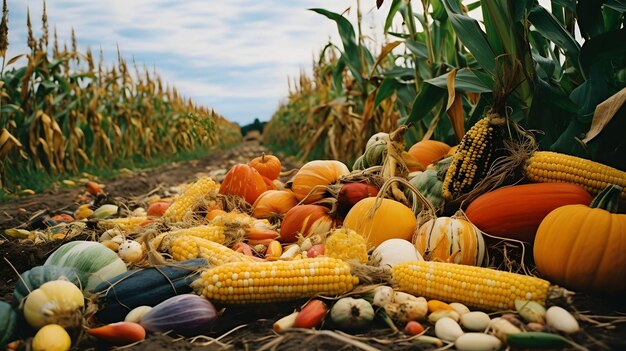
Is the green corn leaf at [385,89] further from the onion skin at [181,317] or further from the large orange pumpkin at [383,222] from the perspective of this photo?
the onion skin at [181,317]

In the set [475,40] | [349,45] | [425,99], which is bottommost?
[425,99]

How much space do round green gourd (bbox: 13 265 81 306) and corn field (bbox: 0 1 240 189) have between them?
260 centimetres

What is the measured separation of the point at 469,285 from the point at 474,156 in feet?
3.12

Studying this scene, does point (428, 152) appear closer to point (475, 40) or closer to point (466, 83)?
point (466, 83)

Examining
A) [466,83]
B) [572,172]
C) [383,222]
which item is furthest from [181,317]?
[466,83]

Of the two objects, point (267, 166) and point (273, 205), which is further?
point (267, 166)

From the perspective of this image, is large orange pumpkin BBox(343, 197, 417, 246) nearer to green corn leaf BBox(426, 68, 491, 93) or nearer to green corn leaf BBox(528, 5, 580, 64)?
green corn leaf BBox(426, 68, 491, 93)

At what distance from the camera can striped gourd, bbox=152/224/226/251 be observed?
2.74 meters

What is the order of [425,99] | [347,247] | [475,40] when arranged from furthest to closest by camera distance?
[425,99], [475,40], [347,247]

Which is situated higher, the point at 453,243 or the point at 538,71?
the point at 538,71

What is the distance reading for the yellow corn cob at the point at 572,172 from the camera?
8.93 feet

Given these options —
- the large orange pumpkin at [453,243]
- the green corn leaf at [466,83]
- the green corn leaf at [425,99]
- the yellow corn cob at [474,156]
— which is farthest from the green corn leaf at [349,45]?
the large orange pumpkin at [453,243]

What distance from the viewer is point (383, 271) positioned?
90.0 inches

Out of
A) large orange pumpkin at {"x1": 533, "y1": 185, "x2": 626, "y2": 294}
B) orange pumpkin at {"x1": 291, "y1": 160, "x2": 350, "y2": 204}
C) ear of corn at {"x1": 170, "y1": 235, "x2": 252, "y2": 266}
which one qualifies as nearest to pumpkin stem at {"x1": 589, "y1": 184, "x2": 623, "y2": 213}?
large orange pumpkin at {"x1": 533, "y1": 185, "x2": 626, "y2": 294}
